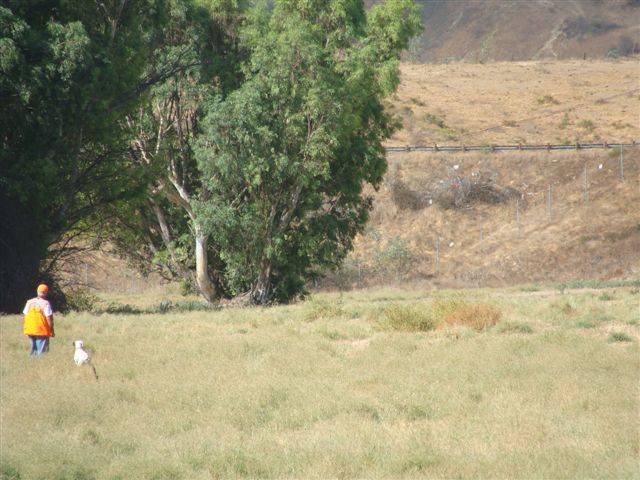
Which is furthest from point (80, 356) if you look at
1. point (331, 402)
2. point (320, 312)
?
point (320, 312)

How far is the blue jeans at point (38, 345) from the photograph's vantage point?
17297 mm

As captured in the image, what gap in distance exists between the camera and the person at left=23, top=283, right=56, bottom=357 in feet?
55.6

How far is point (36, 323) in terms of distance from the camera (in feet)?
55.9

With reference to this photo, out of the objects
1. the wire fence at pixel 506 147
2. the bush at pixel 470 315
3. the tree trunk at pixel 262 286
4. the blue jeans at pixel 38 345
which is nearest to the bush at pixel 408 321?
the bush at pixel 470 315

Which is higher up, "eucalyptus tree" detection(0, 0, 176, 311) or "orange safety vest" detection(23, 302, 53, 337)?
"eucalyptus tree" detection(0, 0, 176, 311)

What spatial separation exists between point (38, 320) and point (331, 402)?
241 inches

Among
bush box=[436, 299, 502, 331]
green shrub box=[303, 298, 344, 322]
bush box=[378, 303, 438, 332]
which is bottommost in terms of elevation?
green shrub box=[303, 298, 344, 322]

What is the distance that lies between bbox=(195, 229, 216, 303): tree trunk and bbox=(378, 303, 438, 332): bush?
13.7m

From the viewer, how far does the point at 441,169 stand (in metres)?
73.1

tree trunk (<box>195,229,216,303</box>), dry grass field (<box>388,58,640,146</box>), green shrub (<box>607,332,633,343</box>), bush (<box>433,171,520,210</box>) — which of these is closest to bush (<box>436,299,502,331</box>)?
green shrub (<box>607,332,633,343</box>)

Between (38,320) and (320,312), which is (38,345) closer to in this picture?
(38,320)

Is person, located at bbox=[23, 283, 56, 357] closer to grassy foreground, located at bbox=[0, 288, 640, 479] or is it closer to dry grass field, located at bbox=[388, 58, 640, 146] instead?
grassy foreground, located at bbox=[0, 288, 640, 479]

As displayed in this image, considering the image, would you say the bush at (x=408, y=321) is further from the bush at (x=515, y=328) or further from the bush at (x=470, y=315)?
the bush at (x=515, y=328)

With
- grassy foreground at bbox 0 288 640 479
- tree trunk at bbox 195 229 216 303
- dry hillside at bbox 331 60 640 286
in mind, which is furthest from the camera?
dry hillside at bbox 331 60 640 286
